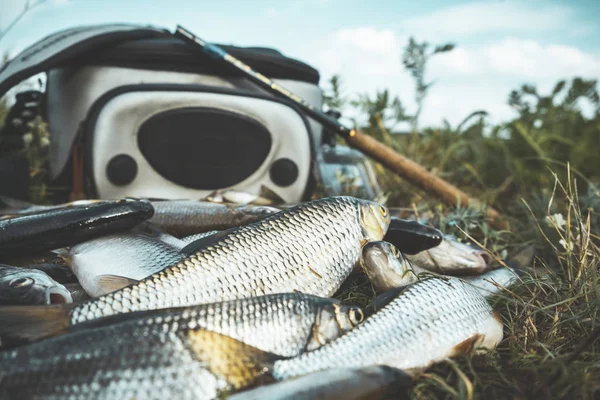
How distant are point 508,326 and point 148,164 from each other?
8.44 feet

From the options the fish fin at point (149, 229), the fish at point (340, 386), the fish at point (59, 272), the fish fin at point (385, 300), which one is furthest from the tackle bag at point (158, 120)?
the fish at point (340, 386)

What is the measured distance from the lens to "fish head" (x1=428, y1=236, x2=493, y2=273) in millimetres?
2752

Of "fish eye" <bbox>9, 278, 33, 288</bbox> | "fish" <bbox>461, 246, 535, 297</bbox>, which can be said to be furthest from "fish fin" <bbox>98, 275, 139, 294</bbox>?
"fish" <bbox>461, 246, 535, 297</bbox>

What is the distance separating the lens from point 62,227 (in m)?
2.36

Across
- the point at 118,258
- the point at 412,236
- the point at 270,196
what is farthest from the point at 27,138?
the point at 412,236

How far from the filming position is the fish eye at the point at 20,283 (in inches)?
71.9

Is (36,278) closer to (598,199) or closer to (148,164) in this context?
(148,164)

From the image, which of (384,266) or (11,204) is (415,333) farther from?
(11,204)

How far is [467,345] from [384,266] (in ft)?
1.62

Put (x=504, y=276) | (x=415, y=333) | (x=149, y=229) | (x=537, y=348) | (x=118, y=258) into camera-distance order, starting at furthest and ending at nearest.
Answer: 1. (x=149, y=229)
2. (x=504, y=276)
3. (x=118, y=258)
4. (x=537, y=348)
5. (x=415, y=333)

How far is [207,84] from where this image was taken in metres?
3.93

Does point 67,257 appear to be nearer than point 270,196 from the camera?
Yes

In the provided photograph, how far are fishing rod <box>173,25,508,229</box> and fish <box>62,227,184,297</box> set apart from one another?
6.30 feet

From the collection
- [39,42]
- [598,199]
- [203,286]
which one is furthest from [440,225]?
[39,42]
